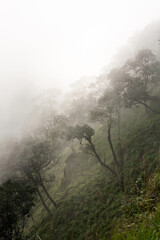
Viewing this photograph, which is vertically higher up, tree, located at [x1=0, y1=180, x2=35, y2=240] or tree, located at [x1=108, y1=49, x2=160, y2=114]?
tree, located at [x1=108, y1=49, x2=160, y2=114]

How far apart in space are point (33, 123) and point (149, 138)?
1485 inches

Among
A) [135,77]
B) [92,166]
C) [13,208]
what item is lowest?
[92,166]

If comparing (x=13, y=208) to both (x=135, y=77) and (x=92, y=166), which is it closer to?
(x=92, y=166)

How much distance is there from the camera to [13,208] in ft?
33.8

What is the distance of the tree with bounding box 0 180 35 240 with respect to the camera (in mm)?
9430

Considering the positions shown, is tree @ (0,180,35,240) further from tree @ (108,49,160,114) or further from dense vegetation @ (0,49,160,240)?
tree @ (108,49,160,114)

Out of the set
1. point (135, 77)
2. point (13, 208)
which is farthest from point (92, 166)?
point (135, 77)

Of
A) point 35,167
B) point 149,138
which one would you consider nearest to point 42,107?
point 35,167

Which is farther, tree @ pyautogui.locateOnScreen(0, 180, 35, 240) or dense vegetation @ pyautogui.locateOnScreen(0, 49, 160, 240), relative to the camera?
dense vegetation @ pyautogui.locateOnScreen(0, 49, 160, 240)

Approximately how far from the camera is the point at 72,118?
116 feet

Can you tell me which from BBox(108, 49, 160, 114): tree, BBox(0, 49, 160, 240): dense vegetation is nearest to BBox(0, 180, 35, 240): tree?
BBox(0, 49, 160, 240): dense vegetation

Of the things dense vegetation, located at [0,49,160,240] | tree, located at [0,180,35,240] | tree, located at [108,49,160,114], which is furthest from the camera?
tree, located at [108,49,160,114]

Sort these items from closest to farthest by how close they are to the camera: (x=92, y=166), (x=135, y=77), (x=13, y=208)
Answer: (x=13, y=208) → (x=135, y=77) → (x=92, y=166)

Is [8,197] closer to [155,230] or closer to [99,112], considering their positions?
[155,230]
